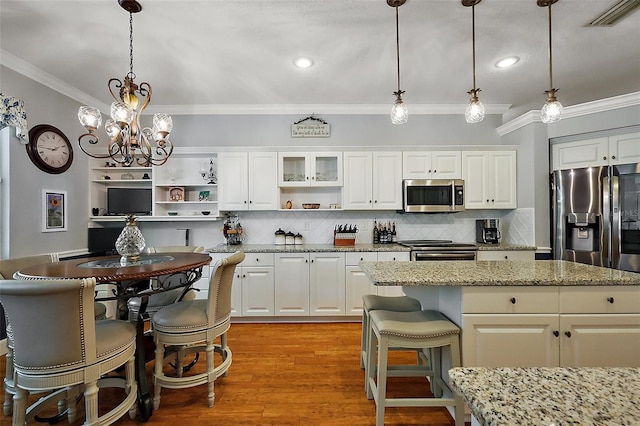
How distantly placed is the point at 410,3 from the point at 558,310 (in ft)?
7.07

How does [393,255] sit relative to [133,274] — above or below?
below

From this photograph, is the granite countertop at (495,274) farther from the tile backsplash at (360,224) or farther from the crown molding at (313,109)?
the crown molding at (313,109)

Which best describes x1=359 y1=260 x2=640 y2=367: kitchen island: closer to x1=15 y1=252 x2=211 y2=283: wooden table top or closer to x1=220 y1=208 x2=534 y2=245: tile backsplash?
x1=15 y1=252 x2=211 y2=283: wooden table top

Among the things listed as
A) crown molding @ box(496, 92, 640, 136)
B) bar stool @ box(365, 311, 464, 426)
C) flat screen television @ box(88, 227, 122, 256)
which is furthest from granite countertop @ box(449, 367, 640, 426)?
flat screen television @ box(88, 227, 122, 256)

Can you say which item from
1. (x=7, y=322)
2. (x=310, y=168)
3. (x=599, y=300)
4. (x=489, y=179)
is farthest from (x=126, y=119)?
(x=489, y=179)

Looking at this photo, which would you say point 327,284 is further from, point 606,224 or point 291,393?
point 606,224

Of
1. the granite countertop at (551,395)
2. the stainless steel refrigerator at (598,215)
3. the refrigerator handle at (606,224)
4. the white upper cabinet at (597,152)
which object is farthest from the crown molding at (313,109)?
the granite countertop at (551,395)

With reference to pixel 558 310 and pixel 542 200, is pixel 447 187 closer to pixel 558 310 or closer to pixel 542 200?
pixel 542 200

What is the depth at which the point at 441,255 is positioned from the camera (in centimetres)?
332

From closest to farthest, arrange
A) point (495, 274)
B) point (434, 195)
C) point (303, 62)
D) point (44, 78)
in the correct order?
1. point (495, 274)
2. point (303, 62)
3. point (44, 78)
4. point (434, 195)

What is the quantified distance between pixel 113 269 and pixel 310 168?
2393 millimetres

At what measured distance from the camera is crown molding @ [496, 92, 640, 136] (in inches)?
118

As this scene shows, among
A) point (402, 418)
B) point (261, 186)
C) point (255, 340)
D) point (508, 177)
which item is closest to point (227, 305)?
point (255, 340)

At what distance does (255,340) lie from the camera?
9.87 ft
